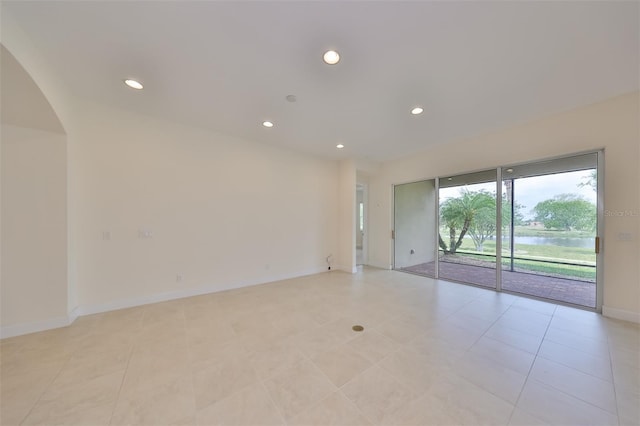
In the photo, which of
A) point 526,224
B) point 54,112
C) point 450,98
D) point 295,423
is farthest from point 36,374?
point 526,224

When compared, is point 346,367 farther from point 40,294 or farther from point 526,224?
point 526,224

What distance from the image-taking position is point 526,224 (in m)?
4.02

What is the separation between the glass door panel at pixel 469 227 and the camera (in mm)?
4312

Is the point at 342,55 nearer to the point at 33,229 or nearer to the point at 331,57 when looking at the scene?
the point at 331,57

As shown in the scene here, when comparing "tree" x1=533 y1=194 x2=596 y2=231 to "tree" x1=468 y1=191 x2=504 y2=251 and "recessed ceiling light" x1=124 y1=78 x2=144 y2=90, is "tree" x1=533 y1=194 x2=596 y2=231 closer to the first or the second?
"tree" x1=468 y1=191 x2=504 y2=251

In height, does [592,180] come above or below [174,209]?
above

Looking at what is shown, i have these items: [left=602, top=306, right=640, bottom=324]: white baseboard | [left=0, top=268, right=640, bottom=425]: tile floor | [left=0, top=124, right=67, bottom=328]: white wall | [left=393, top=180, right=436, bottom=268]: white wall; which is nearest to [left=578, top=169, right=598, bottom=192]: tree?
[left=602, top=306, right=640, bottom=324]: white baseboard

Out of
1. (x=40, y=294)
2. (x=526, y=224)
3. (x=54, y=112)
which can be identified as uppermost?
(x=54, y=112)

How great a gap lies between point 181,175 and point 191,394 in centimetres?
325

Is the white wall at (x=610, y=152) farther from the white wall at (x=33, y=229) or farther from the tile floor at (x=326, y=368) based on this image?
the white wall at (x=33, y=229)

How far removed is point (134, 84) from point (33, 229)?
2158mm

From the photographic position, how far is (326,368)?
1934mm

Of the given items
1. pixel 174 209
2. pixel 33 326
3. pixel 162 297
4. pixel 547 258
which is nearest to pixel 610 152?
pixel 547 258

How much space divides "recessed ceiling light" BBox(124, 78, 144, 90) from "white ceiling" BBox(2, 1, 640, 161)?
7 centimetres
